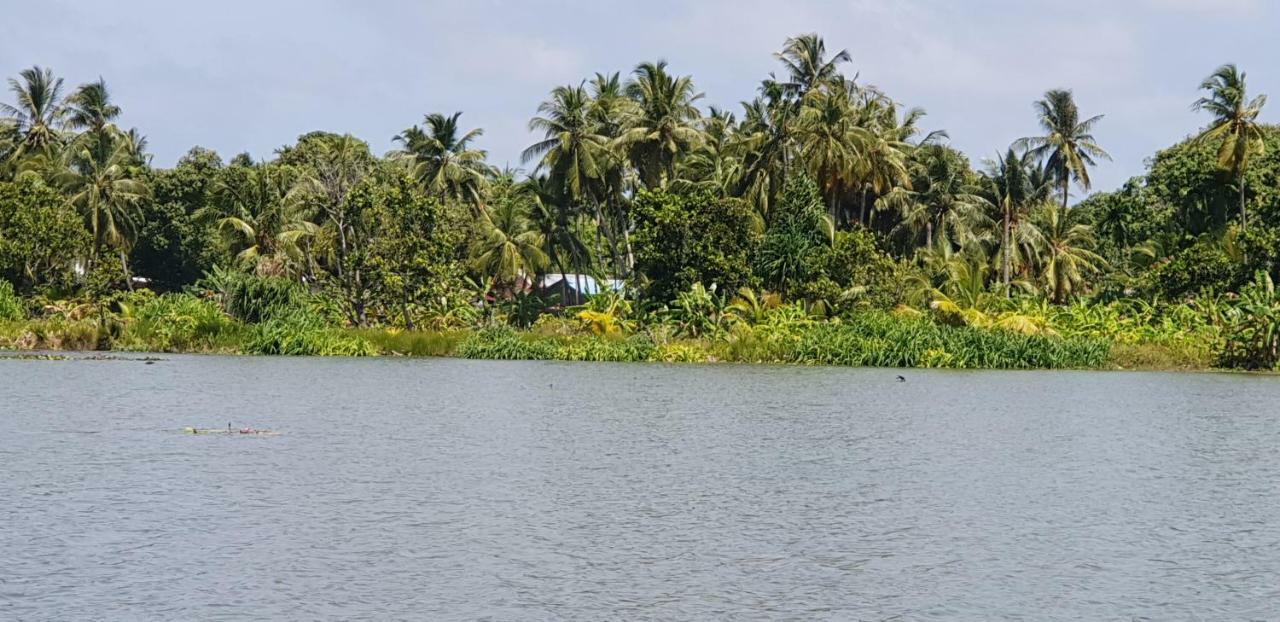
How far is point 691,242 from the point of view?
63062mm

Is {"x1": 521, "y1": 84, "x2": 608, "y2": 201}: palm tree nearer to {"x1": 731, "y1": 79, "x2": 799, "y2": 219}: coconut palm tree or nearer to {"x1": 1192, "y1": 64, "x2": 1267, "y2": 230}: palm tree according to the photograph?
{"x1": 731, "y1": 79, "x2": 799, "y2": 219}: coconut palm tree

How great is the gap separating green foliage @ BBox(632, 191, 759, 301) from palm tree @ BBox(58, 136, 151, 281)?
31.6m

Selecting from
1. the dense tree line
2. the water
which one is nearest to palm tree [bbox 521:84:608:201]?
the dense tree line

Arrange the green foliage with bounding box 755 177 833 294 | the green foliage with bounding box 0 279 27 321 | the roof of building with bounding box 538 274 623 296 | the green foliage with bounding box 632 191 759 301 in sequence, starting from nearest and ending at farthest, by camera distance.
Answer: the green foliage with bounding box 0 279 27 321 < the green foliage with bounding box 755 177 833 294 < the green foliage with bounding box 632 191 759 301 < the roof of building with bounding box 538 274 623 296

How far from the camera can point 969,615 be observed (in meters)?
12.2

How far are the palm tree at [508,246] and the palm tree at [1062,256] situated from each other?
28677 millimetres

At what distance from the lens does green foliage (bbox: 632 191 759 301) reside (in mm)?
62156

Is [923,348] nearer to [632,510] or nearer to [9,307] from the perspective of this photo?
[632,510]

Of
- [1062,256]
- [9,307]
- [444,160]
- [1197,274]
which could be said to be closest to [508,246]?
[444,160]

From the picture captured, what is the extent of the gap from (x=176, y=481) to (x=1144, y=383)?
34313mm

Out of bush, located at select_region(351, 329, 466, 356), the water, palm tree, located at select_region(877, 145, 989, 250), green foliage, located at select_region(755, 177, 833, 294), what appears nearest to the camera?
the water

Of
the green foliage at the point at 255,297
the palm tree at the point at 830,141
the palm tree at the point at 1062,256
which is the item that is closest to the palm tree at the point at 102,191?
the green foliage at the point at 255,297

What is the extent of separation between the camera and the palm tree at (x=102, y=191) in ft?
250

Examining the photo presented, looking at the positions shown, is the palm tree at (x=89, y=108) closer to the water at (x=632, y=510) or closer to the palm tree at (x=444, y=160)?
the palm tree at (x=444, y=160)
